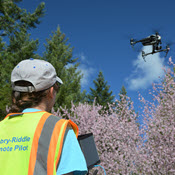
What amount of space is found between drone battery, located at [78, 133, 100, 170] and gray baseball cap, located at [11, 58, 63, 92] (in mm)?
512

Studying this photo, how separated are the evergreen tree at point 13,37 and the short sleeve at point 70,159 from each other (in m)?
15.2

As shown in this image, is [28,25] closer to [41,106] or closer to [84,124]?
[84,124]

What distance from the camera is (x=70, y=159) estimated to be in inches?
55.0

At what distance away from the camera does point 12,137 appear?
150 centimetres

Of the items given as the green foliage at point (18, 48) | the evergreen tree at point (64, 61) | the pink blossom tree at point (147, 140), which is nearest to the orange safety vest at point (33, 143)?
the pink blossom tree at point (147, 140)

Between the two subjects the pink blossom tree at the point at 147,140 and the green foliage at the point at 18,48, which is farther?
the green foliage at the point at 18,48

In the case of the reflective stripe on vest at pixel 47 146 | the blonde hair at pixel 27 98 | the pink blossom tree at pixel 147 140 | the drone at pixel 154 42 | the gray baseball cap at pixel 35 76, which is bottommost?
the pink blossom tree at pixel 147 140

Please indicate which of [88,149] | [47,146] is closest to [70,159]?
[47,146]

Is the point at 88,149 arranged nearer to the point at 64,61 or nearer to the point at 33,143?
the point at 33,143

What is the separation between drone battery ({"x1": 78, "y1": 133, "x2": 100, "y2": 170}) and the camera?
5.76 feet

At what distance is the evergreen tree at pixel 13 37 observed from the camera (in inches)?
668

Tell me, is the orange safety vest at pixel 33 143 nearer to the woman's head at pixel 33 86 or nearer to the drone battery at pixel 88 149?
the woman's head at pixel 33 86

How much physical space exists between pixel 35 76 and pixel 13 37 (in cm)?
1897

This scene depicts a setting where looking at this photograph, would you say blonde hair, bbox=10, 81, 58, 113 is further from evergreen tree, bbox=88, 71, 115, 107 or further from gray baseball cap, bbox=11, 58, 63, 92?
evergreen tree, bbox=88, 71, 115, 107
